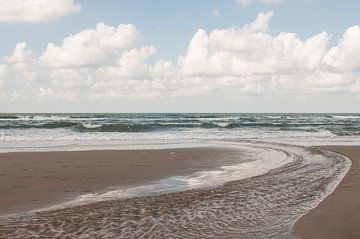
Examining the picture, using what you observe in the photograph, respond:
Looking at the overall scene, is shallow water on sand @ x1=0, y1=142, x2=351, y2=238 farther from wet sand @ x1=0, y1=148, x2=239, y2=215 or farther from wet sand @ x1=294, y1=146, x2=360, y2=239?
wet sand @ x1=0, y1=148, x2=239, y2=215

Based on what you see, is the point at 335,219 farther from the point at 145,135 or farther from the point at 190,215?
the point at 145,135

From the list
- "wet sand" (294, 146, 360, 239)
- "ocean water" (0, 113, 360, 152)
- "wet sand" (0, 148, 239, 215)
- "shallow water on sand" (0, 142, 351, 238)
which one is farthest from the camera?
"ocean water" (0, 113, 360, 152)

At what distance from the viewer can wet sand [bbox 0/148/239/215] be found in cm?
935

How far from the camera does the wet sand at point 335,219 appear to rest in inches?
244

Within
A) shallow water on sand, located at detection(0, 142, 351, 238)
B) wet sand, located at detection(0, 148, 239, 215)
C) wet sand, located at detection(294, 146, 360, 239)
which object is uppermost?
wet sand, located at detection(294, 146, 360, 239)

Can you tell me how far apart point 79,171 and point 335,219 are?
27.0ft

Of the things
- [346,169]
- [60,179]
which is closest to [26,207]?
[60,179]

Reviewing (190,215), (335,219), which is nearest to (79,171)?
(190,215)

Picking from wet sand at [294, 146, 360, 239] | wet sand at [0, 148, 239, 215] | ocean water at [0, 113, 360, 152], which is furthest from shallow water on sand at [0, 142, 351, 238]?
ocean water at [0, 113, 360, 152]

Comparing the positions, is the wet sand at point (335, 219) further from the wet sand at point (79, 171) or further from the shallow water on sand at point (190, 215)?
the wet sand at point (79, 171)

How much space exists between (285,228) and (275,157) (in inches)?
411

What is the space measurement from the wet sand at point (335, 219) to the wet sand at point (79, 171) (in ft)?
16.0

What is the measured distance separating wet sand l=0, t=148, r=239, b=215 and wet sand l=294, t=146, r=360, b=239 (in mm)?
4878

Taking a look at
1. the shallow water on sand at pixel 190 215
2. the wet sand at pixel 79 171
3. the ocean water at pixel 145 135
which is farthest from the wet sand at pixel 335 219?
the ocean water at pixel 145 135
